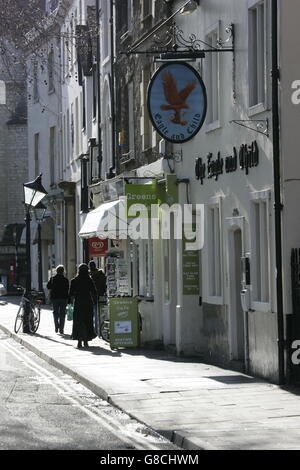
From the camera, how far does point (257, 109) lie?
1742cm

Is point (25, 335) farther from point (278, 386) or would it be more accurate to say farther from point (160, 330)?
point (278, 386)

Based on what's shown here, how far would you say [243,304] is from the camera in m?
18.3

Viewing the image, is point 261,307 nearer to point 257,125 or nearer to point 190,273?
point 257,125

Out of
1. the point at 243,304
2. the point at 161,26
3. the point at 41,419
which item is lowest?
the point at 41,419

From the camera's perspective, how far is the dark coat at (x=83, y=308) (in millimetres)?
24844

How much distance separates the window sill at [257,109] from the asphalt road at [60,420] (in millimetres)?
4770

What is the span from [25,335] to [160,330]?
643 cm

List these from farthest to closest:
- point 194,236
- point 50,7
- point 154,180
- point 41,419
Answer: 1. point 50,7
2. point 154,180
3. point 194,236
4. point 41,419

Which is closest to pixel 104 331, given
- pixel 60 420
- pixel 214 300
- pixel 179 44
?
pixel 214 300

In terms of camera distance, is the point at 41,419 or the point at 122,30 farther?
the point at 122,30

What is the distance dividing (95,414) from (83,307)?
429 inches

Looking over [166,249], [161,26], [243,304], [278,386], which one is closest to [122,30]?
[161,26]

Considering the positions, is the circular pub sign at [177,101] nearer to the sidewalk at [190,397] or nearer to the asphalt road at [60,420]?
the sidewalk at [190,397]

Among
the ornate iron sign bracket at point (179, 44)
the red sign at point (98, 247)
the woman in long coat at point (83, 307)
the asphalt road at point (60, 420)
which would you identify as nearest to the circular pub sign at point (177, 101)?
the ornate iron sign bracket at point (179, 44)
